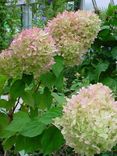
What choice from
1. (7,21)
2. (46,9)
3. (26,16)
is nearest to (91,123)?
(7,21)

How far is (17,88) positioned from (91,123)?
479 millimetres

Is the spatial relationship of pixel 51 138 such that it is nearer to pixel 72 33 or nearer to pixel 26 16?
pixel 72 33

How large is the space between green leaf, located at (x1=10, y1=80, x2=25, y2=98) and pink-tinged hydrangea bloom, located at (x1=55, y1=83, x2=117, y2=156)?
39cm

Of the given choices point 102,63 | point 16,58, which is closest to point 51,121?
point 16,58

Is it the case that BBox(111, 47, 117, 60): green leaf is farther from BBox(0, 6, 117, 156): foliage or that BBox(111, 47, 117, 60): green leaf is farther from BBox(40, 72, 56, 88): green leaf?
BBox(40, 72, 56, 88): green leaf

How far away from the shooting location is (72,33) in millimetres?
1445

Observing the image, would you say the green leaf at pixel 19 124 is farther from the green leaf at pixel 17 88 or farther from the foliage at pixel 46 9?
the foliage at pixel 46 9

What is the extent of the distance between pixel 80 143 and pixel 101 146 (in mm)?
41

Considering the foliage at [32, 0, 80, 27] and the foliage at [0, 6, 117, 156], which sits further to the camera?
the foliage at [32, 0, 80, 27]

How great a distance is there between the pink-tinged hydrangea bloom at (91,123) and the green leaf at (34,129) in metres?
0.16

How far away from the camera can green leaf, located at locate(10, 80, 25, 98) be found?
4.67ft

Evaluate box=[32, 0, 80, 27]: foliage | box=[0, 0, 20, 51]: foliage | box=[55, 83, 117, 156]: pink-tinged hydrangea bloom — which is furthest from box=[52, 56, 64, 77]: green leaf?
box=[32, 0, 80, 27]: foliage

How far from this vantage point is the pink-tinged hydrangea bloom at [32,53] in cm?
133

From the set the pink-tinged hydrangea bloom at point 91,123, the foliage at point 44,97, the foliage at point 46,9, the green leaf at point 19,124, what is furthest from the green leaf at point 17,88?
the foliage at point 46,9
